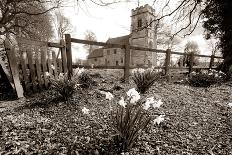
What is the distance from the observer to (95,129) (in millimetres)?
2916

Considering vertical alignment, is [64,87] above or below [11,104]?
above

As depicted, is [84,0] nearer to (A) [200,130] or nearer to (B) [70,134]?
(B) [70,134]

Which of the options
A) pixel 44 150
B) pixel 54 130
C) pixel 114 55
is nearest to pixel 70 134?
pixel 54 130

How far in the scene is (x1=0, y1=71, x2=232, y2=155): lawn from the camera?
2432 mm

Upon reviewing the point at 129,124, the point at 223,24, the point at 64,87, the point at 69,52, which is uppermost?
the point at 223,24

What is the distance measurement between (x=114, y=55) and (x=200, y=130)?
4587 centimetres

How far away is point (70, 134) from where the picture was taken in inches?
108

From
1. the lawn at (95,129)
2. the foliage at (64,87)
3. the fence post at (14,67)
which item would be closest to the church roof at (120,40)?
the fence post at (14,67)

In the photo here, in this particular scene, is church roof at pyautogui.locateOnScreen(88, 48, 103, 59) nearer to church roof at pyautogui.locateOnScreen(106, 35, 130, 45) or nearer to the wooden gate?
church roof at pyautogui.locateOnScreen(106, 35, 130, 45)

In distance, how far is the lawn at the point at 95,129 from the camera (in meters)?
2.43

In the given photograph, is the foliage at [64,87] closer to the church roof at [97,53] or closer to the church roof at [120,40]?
the church roof at [120,40]

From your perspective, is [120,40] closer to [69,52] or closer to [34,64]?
[69,52]

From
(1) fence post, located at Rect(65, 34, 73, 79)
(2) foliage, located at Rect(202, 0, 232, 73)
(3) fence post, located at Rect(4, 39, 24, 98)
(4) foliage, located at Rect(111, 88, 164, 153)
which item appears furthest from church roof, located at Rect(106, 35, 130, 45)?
(4) foliage, located at Rect(111, 88, 164, 153)

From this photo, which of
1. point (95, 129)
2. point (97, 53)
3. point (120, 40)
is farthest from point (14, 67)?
point (97, 53)
